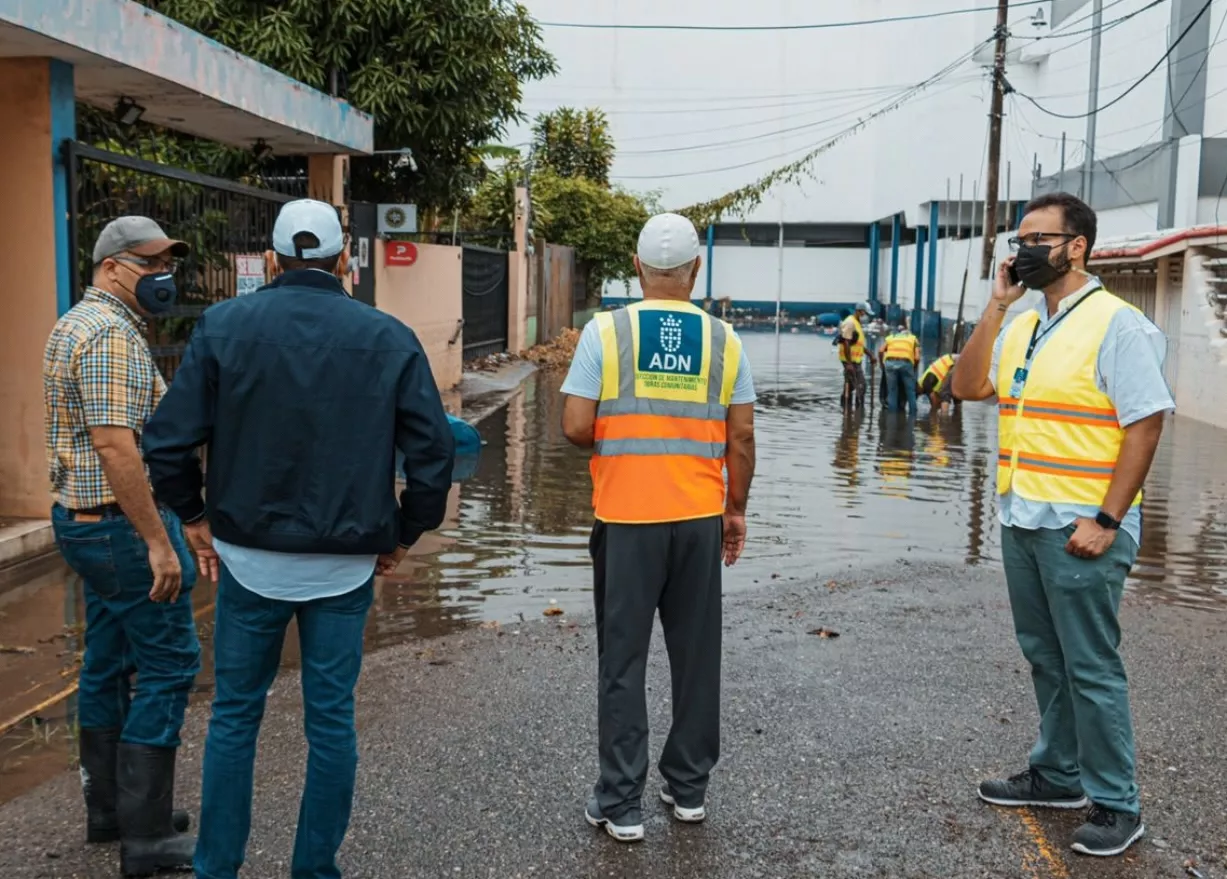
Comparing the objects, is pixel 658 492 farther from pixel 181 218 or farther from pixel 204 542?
pixel 181 218

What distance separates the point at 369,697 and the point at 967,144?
145ft

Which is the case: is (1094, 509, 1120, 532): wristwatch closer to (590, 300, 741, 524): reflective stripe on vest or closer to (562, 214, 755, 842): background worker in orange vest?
(562, 214, 755, 842): background worker in orange vest

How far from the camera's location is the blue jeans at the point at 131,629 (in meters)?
3.65

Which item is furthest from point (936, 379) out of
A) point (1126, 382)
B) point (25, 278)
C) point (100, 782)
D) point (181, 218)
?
point (100, 782)

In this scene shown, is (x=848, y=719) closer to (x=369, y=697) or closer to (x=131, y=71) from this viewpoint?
(x=369, y=697)

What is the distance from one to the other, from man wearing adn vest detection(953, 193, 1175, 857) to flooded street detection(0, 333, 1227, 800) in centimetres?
318

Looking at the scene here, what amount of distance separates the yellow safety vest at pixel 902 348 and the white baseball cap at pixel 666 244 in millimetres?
14129

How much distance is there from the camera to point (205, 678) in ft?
18.4

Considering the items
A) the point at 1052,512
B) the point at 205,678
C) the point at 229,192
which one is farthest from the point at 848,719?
the point at 229,192

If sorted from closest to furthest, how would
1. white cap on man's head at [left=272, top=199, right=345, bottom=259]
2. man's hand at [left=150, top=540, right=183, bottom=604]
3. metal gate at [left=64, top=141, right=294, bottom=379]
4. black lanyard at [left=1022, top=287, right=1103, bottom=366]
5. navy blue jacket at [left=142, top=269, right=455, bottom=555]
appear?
navy blue jacket at [left=142, top=269, right=455, bottom=555] → white cap on man's head at [left=272, top=199, right=345, bottom=259] → man's hand at [left=150, top=540, right=183, bottom=604] → black lanyard at [left=1022, top=287, right=1103, bottom=366] → metal gate at [left=64, top=141, right=294, bottom=379]

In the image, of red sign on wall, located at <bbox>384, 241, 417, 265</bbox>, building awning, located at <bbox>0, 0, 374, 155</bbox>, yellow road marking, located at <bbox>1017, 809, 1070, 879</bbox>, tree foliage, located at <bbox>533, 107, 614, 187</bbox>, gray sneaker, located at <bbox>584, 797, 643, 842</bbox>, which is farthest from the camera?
tree foliage, located at <bbox>533, 107, 614, 187</bbox>

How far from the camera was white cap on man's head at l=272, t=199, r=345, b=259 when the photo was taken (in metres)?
3.36

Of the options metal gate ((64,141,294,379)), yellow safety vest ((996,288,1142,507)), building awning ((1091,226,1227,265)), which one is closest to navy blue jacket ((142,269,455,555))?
yellow safety vest ((996,288,1142,507))

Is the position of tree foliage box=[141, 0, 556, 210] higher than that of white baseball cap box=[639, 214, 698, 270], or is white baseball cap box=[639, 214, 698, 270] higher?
tree foliage box=[141, 0, 556, 210]
